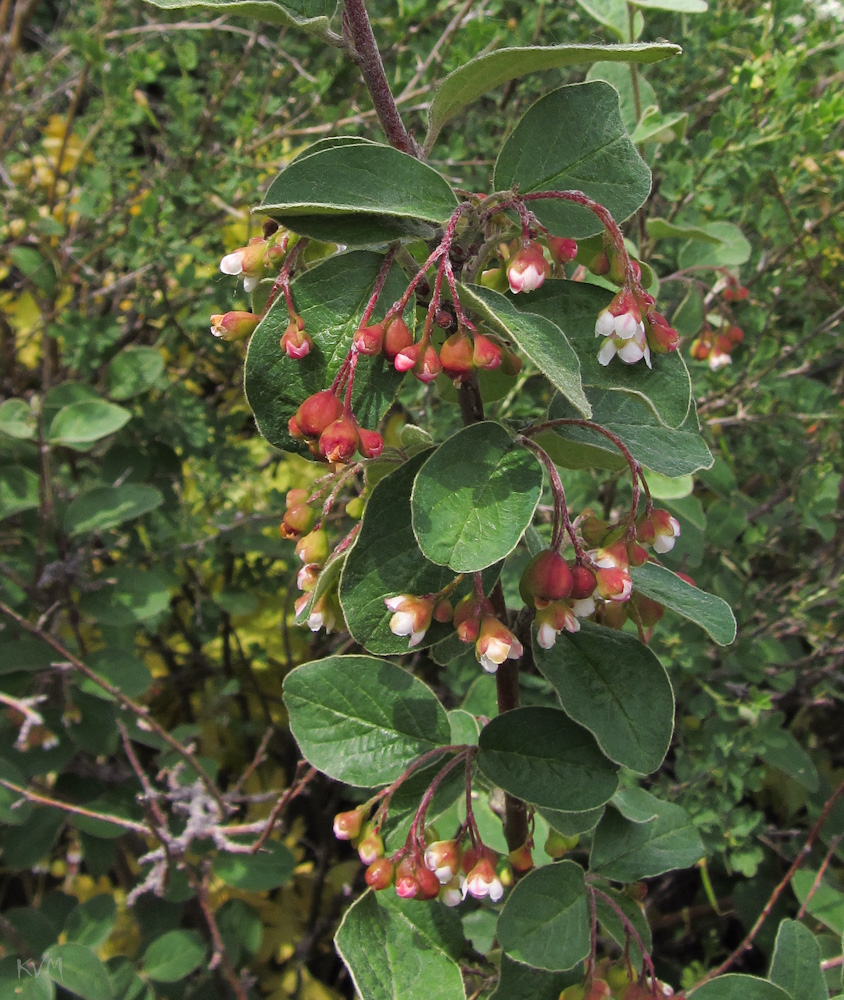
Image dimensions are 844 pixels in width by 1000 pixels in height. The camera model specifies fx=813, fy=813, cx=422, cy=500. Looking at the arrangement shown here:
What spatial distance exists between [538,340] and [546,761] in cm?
46

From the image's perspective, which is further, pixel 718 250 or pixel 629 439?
pixel 718 250

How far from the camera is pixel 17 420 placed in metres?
1.64

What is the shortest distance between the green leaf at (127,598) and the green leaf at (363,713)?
758mm

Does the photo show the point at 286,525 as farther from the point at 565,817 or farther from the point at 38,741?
the point at 38,741

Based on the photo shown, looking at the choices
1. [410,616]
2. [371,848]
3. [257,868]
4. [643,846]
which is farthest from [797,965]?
[257,868]

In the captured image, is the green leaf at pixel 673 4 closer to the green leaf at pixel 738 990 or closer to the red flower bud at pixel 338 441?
the red flower bud at pixel 338 441

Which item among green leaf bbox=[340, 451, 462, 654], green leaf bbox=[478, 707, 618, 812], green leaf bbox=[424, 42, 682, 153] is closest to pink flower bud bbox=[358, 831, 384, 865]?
green leaf bbox=[478, 707, 618, 812]

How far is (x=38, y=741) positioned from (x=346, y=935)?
956 millimetres

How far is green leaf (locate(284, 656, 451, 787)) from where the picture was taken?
2.94 feet

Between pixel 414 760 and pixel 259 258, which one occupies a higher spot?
pixel 259 258

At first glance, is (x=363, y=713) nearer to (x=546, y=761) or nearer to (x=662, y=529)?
(x=546, y=761)

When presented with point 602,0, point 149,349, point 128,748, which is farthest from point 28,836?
point 602,0

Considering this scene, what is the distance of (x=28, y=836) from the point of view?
61.9 inches

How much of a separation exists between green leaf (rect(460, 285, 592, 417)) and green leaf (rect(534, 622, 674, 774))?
0.98 ft
